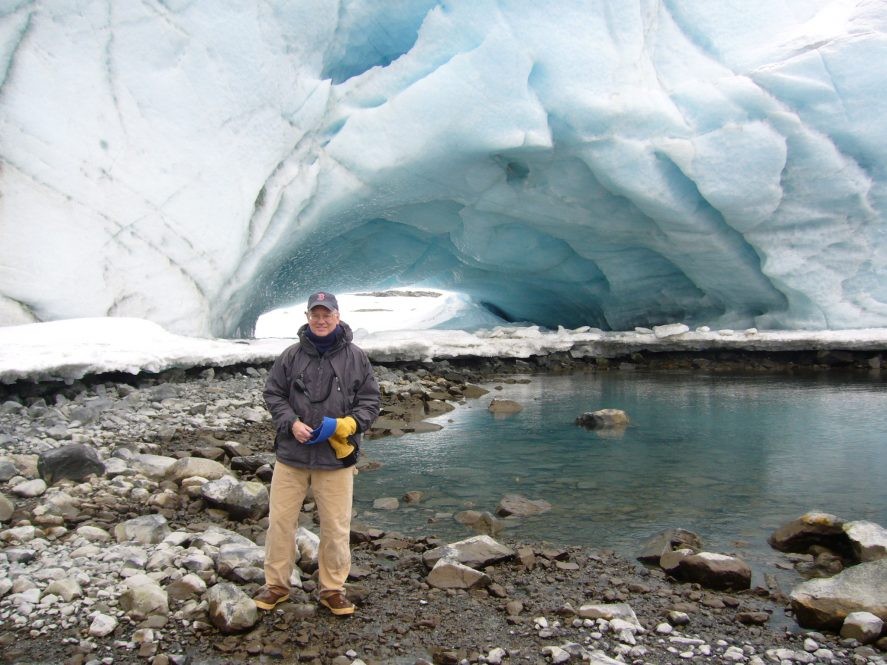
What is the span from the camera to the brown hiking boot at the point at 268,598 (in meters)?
2.67

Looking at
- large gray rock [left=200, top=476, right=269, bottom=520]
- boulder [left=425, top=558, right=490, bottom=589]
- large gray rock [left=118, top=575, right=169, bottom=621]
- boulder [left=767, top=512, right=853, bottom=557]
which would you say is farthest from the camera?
large gray rock [left=200, top=476, right=269, bottom=520]

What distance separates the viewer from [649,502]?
4.48m

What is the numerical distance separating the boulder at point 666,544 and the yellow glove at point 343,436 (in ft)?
5.16

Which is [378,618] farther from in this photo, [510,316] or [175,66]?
[510,316]

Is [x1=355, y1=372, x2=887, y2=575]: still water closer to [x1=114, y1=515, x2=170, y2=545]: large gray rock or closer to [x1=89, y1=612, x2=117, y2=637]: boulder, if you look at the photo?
[x1=114, y1=515, x2=170, y2=545]: large gray rock

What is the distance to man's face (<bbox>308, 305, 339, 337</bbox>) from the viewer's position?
2.73m

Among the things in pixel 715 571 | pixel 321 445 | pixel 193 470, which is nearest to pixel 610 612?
pixel 715 571

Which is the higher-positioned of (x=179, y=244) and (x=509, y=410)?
(x=179, y=244)

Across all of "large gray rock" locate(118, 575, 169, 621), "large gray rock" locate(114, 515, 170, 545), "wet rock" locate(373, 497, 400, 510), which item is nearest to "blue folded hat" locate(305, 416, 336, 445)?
"large gray rock" locate(118, 575, 169, 621)

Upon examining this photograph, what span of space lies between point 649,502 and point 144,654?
3050 millimetres

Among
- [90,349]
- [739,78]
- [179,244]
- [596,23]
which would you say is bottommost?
[90,349]

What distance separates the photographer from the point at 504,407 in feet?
26.2

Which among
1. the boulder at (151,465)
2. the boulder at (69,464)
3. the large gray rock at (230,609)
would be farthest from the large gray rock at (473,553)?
the boulder at (69,464)

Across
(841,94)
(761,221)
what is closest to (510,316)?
(761,221)
